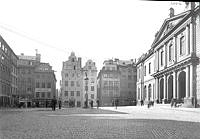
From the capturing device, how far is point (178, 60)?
121ft

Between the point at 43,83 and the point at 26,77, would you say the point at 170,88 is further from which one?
the point at 26,77

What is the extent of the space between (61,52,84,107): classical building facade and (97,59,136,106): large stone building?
5945mm

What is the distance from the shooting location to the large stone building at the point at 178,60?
101ft

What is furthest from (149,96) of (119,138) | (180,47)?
(119,138)

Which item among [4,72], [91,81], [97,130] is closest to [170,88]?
[4,72]

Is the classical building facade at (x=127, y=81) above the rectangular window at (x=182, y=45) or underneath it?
underneath

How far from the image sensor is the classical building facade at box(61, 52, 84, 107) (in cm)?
7919

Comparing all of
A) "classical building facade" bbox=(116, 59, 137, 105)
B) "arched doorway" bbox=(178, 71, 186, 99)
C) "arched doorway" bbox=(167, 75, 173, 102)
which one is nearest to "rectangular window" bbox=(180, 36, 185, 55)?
"arched doorway" bbox=(178, 71, 186, 99)

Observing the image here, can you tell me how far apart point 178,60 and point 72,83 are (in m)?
47.3

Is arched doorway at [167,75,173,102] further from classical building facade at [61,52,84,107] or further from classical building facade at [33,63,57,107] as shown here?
classical building facade at [61,52,84,107]

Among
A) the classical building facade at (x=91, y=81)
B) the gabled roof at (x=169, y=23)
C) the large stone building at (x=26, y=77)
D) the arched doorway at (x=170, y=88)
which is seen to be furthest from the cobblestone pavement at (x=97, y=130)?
the classical building facade at (x=91, y=81)

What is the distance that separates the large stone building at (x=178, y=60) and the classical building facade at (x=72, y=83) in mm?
28391

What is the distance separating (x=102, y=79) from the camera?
262 ft

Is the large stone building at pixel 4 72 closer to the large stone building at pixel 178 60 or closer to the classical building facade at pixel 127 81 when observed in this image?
the large stone building at pixel 178 60
